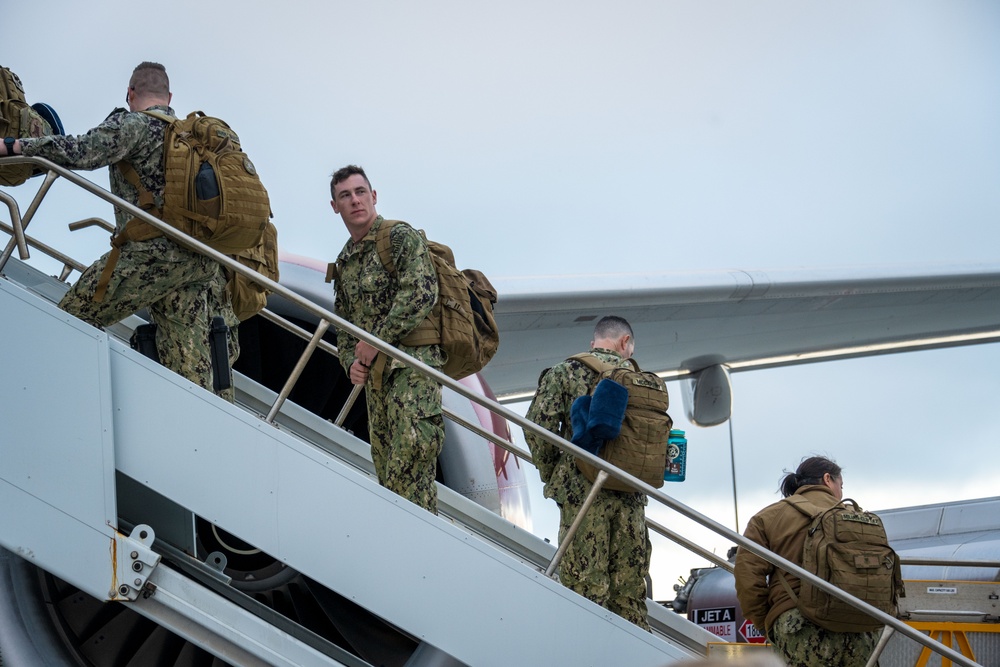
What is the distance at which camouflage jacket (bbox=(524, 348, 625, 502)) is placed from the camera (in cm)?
469

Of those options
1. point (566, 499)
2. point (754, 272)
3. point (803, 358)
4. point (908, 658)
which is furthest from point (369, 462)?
point (803, 358)

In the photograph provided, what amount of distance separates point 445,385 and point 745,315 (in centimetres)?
660

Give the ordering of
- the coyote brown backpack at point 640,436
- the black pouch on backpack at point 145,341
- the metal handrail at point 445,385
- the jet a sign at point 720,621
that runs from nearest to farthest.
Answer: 1. the metal handrail at point 445,385
2. the black pouch on backpack at point 145,341
3. the coyote brown backpack at point 640,436
4. the jet a sign at point 720,621

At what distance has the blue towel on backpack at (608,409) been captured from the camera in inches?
171

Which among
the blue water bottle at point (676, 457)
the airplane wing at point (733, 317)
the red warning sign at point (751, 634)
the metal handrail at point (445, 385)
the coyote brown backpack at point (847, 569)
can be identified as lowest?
the metal handrail at point (445, 385)

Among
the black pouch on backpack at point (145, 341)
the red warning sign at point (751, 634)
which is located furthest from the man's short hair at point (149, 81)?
the red warning sign at point (751, 634)

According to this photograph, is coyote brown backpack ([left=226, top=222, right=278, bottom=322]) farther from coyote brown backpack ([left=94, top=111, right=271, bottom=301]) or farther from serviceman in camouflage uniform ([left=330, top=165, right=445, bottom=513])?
coyote brown backpack ([left=94, top=111, right=271, bottom=301])

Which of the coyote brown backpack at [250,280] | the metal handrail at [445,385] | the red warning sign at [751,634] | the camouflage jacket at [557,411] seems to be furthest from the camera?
the red warning sign at [751,634]

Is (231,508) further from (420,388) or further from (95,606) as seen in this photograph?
(95,606)

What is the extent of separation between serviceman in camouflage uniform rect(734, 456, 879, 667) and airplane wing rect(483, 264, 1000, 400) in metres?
3.66

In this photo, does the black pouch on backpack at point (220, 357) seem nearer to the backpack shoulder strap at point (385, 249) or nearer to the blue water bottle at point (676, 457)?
the backpack shoulder strap at point (385, 249)

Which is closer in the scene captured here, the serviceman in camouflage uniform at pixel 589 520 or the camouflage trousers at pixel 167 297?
the camouflage trousers at pixel 167 297

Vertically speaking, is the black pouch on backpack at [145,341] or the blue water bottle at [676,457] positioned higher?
the blue water bottle at [676,457]

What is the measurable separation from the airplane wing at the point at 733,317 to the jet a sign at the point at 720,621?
1714 millimetres
